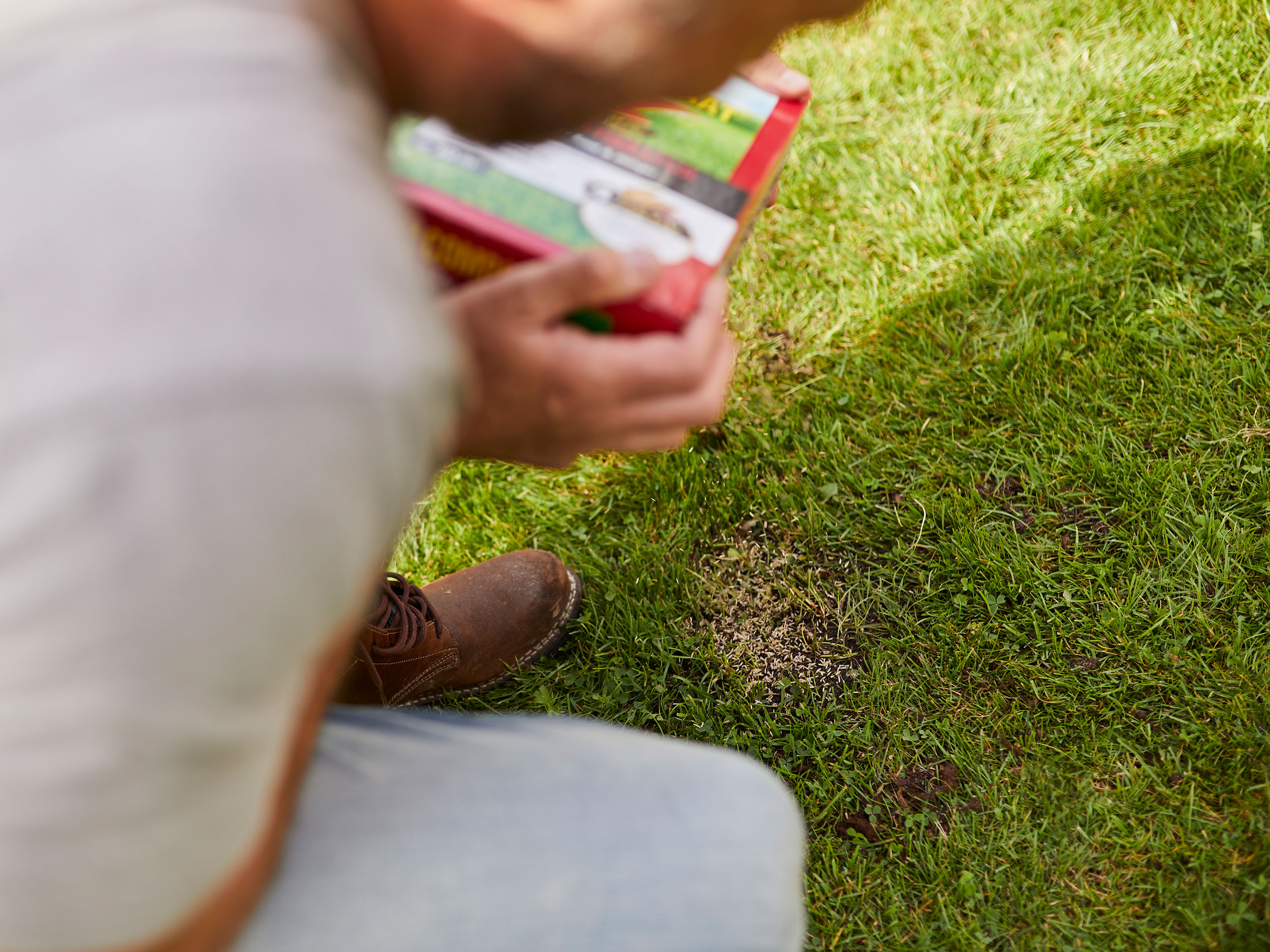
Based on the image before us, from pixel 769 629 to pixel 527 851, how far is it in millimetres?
967

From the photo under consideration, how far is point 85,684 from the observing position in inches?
23.7

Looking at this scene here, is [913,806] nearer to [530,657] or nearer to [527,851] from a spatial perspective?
[530,657]

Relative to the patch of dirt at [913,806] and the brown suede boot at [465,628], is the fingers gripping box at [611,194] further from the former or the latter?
the patch of dirt at [913,806]

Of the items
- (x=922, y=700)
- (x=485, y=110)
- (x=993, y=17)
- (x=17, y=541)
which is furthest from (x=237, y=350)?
(x=993, y=17)

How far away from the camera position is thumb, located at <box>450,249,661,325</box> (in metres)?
0.90

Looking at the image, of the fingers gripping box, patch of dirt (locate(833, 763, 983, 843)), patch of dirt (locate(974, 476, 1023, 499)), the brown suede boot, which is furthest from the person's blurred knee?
patch of dirt (locate(974, 476, 1023, 499))

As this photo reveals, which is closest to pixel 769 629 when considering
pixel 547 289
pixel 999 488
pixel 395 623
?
pixel 999 488

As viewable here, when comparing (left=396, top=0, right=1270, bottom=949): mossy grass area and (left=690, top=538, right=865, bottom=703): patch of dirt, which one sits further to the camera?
(left=690, top=538, right=865, bottom=703): patch of dirt

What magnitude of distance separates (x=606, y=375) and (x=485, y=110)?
281 mm

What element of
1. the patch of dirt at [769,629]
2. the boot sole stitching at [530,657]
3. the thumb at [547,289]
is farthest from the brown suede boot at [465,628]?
the thumb at [547,289]

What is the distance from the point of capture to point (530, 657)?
1.88 m

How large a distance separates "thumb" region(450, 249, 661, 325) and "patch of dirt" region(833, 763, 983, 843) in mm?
1167

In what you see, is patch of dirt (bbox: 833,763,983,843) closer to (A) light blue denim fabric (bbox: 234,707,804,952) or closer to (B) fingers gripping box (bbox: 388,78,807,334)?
(A) light blue denim fabric (bbox: 234,707,804,952)

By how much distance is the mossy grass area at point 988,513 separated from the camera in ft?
5.29
